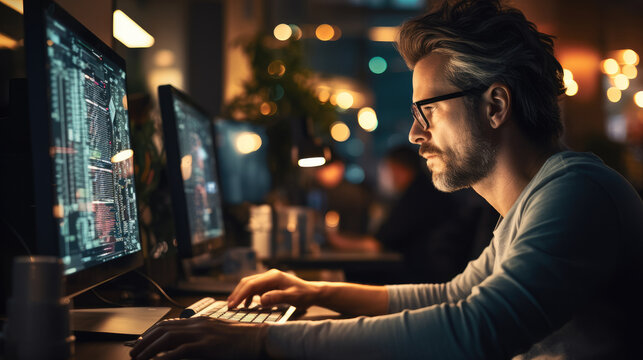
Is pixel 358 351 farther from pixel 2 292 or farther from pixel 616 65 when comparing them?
pixel 616 65

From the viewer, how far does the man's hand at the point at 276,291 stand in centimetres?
120

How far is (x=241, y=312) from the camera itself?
45.5 inches

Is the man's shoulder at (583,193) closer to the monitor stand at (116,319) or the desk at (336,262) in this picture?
the monitor stand at (116,319)

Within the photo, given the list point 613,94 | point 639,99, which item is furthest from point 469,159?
point 639,99

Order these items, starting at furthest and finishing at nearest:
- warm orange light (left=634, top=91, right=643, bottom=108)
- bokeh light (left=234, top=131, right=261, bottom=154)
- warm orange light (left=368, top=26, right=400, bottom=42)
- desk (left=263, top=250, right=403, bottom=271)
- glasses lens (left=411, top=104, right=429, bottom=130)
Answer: warm orange light (left=368, top=26, right=400, bottom=42), warm orange light (left=634, top=91, right=643, bottom=108), bokeh light (left=234, top=131, right=261, bottom=154), desk (left=263, top=250, right=403, bottom=271), glasses lens (left=411, top=104, right=429, bottom=130)

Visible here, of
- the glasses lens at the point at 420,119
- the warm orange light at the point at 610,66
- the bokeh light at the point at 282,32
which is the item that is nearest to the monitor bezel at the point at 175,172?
the glasses lens at the point at 420,119

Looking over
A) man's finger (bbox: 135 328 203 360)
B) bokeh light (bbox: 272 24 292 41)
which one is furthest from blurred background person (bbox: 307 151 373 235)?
man's finger (bbox: 135 328 203 360)

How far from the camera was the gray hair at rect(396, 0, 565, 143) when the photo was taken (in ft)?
3.98

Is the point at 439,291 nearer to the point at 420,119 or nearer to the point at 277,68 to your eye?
Result: the point at 420,119

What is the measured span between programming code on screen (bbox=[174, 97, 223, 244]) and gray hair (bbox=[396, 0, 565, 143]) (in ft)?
2.29

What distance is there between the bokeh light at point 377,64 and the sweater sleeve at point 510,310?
8202mm

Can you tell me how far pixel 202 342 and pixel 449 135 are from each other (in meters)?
0.77

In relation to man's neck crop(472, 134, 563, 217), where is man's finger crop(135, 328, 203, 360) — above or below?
below

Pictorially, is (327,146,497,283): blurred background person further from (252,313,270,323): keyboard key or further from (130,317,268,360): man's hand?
(130,317,268,360): man's hand
